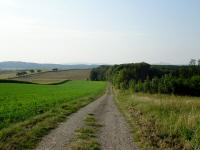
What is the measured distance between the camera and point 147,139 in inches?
561

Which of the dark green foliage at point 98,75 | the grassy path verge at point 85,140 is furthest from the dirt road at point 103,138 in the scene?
the dark green foliage at point 98,75

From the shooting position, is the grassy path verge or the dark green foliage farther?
the dark green foliage

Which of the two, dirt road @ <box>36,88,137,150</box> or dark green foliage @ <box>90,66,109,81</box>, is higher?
dirt road @ <box>36,88,137,150</box>

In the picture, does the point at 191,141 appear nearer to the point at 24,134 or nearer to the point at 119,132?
the point at 119,132

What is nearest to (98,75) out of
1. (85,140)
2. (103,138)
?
(103,138)

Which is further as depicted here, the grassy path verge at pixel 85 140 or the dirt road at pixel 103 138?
the dirt road at pixel 103 138

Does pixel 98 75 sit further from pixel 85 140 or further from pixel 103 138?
pixel 85 140

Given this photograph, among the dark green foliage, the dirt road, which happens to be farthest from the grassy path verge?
the dark green foliage

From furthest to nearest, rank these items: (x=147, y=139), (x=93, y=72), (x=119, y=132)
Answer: (x=93, y=72), (x=119, y=132), (x=147, y=139)

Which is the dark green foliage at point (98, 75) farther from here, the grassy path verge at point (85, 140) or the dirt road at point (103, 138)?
the grassy path verge at point (85, 140)

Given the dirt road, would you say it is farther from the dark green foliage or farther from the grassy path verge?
the dark green foliage

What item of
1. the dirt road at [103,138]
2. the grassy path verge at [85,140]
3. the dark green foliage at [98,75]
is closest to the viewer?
the grassy path verge at [85,140]

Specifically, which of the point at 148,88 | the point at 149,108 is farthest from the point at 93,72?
the point at 149,108

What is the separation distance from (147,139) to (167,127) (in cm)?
205
